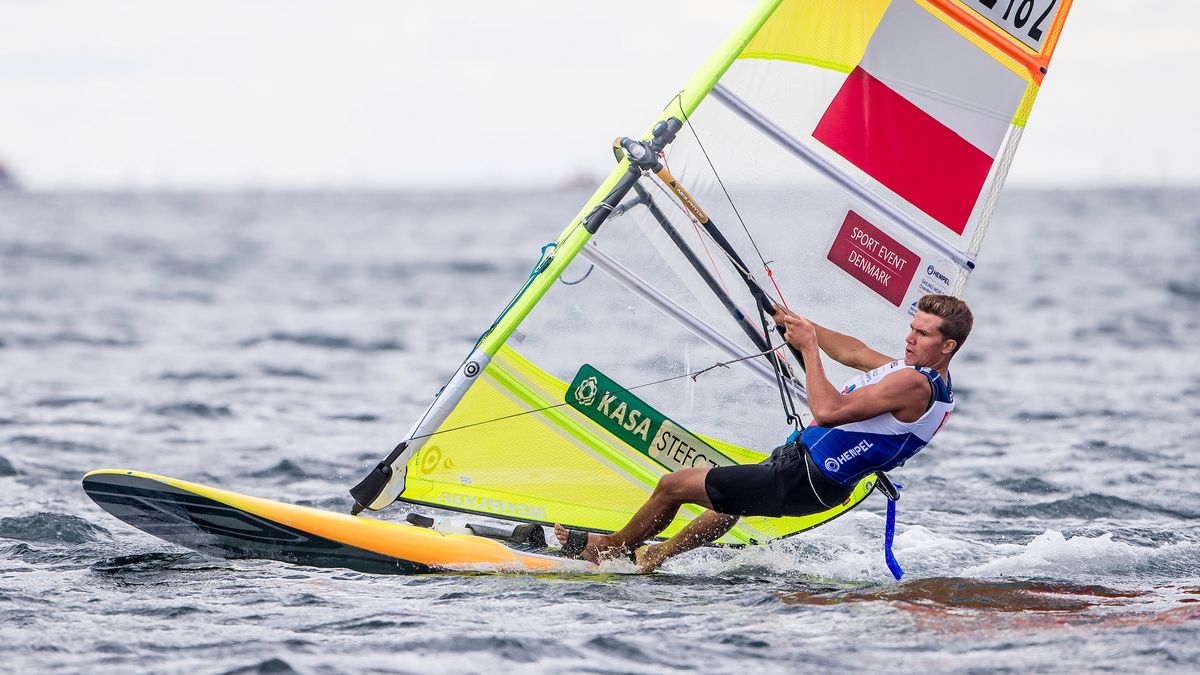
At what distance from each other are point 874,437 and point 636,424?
1170mm

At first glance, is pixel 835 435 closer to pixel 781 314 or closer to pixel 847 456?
pixel 847 456

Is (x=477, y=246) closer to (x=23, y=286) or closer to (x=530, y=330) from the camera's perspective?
(x=23, y=286)

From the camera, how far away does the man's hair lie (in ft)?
18.2

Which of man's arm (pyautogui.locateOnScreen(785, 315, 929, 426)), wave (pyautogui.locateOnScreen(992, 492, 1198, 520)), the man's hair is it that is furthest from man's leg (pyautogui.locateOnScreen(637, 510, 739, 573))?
wave (pyautogui.locateOnScreen(992, 492, 1198, 520))

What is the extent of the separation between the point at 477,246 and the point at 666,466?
31378mm

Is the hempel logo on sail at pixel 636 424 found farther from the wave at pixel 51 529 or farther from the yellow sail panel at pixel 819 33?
the wave at pixel 51 529

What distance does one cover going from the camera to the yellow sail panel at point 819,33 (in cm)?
586

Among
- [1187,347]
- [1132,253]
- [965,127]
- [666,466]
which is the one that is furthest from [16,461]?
[1132,253]

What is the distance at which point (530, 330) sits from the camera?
19.4ft

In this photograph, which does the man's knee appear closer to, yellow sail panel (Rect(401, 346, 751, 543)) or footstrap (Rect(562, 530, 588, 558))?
yellow sail panel (Rect(401, 346, 751, 543))

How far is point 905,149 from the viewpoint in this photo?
20.4ft

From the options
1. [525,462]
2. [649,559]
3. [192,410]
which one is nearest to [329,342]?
[192,410]

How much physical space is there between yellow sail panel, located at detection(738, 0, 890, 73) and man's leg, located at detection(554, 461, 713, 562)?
1.89 meters

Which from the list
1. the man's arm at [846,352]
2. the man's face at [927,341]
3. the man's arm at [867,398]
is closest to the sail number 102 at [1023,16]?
the man's face at [927,341]
